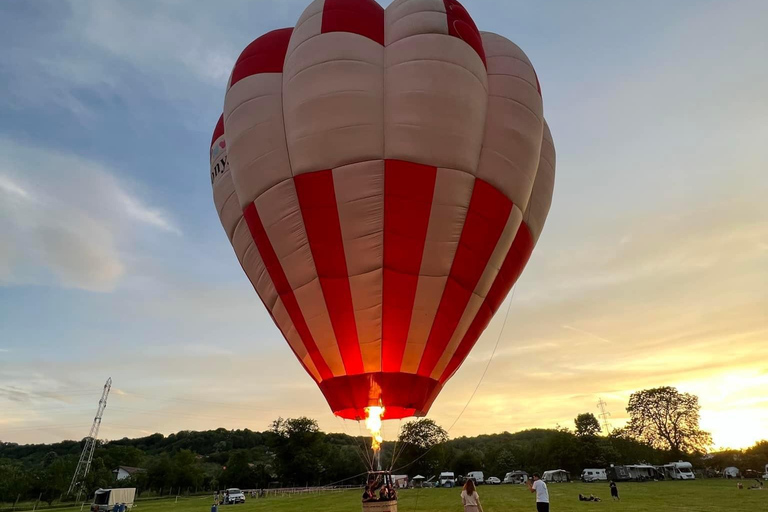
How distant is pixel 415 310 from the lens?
747 centimetres

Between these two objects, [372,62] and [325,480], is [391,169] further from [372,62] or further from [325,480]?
[325,480]

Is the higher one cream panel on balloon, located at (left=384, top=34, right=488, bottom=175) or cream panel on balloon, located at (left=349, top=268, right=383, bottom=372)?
cream panel on balloon, located at (left=384, top=34, right=488, bottom=175)

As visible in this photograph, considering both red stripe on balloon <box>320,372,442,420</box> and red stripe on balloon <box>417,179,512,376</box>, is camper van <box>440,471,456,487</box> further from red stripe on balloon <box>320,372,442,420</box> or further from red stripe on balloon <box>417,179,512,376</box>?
red stripe on balloon <box>417,179,512,376</box>

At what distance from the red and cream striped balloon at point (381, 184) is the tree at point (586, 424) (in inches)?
2160

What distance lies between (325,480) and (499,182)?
5159 cm

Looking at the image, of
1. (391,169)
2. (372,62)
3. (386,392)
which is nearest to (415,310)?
(386,392)

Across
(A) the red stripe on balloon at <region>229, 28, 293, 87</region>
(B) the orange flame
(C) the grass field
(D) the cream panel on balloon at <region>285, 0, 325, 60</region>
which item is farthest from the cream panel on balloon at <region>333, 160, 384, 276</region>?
(C) the grass field

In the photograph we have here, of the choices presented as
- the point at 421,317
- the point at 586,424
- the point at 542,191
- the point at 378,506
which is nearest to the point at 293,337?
the point at 421,317

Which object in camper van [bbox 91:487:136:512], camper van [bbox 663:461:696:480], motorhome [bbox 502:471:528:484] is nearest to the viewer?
camper van [bbox 91:487:136:512]

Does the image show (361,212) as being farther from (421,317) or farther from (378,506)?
(378,506)

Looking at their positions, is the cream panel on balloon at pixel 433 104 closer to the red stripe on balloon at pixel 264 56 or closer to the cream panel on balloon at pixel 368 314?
the cream panel on balloon at pixel 368 314

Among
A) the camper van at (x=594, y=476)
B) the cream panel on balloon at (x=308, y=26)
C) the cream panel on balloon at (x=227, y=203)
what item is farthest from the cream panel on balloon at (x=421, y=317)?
the camper van at (x=594, y=476)

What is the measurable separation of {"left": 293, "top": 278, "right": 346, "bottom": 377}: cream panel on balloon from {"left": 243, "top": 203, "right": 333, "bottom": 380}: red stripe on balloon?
11 centimetres

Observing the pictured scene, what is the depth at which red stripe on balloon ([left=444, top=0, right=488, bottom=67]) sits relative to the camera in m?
7.80
